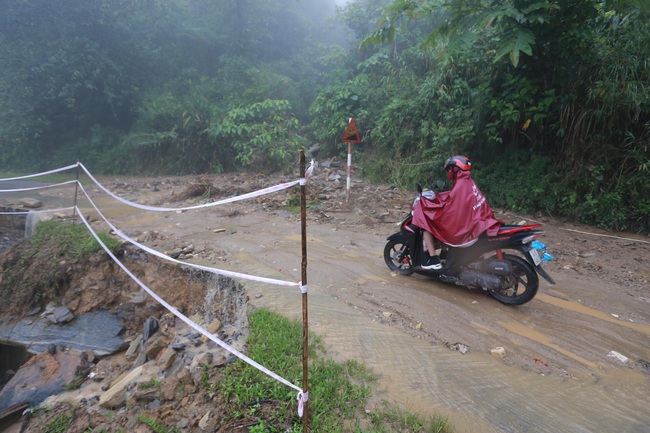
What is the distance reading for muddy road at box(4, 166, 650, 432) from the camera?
8.16ft

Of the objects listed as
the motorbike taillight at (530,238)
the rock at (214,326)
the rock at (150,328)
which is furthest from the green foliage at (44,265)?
the motorbike taillight at (530,238)

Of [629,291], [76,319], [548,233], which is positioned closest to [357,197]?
[548,233]

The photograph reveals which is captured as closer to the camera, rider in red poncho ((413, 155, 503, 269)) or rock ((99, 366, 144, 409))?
rock ((99, 366, 144, 409))

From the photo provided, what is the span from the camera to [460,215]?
3.96m

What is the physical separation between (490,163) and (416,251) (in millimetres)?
4580

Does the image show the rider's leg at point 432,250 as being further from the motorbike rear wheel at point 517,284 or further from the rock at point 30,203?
the rock at point 30,203

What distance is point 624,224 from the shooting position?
19.2 feet

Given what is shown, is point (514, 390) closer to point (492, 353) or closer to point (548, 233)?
point (492, 353)

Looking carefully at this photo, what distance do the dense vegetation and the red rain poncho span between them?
94.8 inches

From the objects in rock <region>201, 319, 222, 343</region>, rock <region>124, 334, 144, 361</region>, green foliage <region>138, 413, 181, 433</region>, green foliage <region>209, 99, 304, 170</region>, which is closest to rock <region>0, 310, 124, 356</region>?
rock <region>124, 334, 144, 361</region>

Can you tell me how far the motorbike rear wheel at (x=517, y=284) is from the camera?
3.59 m

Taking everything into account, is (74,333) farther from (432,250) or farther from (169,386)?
(432,250)

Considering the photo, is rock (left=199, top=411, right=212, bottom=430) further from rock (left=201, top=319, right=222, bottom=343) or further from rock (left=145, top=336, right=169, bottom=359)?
rock (left=145, top=336, right=169, bottom=359)

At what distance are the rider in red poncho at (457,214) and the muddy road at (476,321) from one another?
2.30ft
